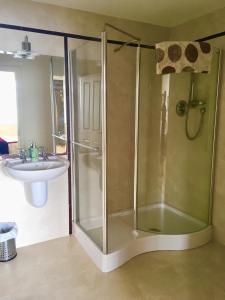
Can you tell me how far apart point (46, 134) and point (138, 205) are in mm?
1293

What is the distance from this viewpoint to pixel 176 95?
2773mm

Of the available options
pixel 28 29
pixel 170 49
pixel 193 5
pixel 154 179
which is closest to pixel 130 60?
pixel 170 49

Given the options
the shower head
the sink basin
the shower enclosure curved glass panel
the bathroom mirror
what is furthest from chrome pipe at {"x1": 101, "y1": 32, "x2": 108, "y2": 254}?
the shower head

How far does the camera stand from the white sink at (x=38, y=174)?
2.07 m

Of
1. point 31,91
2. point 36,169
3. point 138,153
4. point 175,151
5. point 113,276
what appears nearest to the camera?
point 113,276

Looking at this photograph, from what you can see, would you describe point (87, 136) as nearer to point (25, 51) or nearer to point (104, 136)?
point (104, 136)

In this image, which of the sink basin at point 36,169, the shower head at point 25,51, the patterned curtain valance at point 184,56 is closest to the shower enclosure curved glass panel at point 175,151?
the patterned curtain valance at point 184,56

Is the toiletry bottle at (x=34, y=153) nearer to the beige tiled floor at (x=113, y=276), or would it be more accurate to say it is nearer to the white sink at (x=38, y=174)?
the white sink at (x=38, y=174)

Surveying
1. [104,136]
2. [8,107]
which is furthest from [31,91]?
[104,136]

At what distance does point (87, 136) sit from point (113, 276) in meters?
1.26

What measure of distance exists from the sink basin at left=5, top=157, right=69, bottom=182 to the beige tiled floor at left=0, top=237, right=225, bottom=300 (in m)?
0.81

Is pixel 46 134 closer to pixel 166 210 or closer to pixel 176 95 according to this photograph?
pixel 176 95

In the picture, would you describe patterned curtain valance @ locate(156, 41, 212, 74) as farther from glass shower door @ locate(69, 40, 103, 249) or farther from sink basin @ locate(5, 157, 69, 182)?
sink basin @ locate(5, 157, 69, 182)

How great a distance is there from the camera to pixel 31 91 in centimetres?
236
